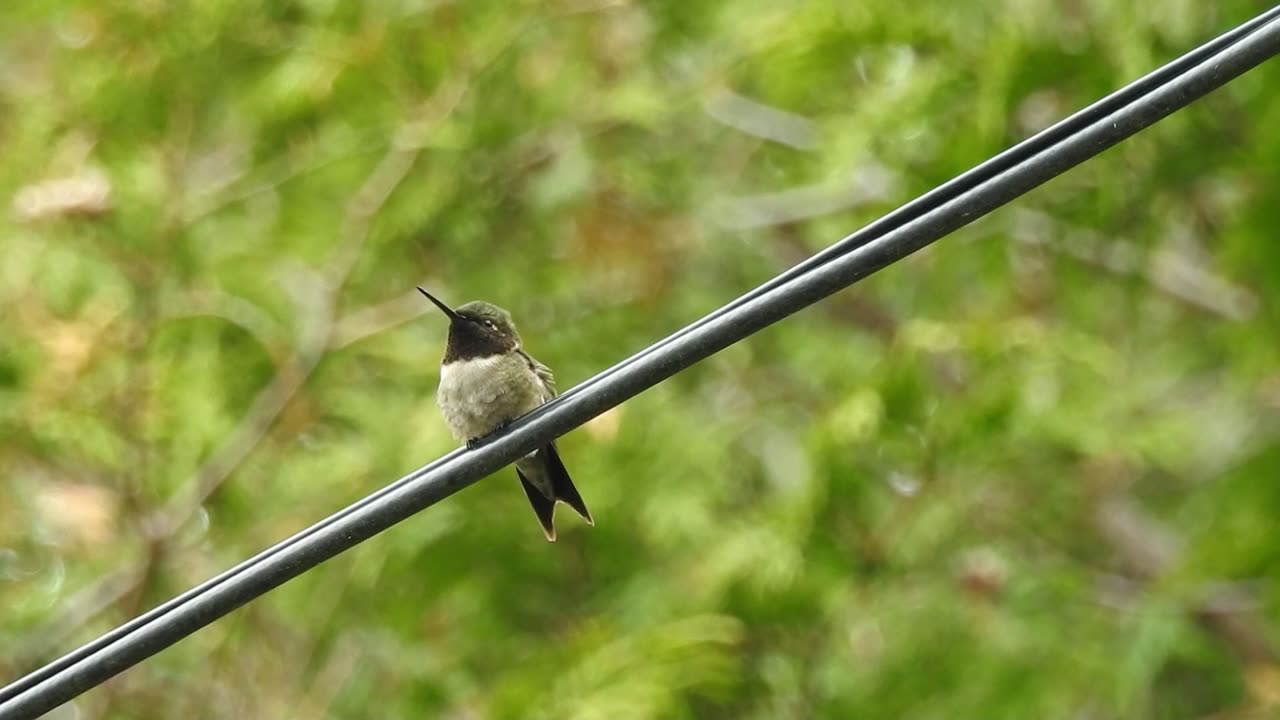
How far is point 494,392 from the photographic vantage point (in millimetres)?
5145

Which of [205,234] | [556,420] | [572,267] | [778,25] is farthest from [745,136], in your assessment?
[556,420]

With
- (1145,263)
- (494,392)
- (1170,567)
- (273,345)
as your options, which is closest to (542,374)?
(494,392)

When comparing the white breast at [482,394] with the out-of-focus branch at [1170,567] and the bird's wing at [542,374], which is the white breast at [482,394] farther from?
the out-of-focus branch at [1170,567]

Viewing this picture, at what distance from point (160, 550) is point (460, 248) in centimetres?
197

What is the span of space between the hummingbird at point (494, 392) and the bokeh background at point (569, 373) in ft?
2.84

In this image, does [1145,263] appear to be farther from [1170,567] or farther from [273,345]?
[273,345]

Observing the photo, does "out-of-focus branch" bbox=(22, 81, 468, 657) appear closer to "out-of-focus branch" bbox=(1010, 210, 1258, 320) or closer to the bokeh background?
the bokeh background

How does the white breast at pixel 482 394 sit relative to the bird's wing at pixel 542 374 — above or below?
above

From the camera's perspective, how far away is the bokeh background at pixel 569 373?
19.4ft

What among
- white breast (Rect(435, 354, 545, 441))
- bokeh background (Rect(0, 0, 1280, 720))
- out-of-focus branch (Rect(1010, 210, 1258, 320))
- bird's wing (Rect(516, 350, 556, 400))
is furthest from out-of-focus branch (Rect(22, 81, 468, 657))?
out-of-focus branch (Rect(1010, 210, 1258, 320))

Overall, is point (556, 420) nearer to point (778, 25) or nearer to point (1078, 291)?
point (778, 25)

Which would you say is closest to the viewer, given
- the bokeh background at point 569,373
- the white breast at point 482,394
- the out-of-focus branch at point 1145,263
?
the white breast at point 482,394

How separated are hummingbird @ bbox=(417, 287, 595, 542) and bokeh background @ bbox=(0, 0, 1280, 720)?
87 centimetres

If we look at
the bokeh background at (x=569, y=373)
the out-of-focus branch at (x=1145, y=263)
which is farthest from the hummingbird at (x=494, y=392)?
the out-of-focus branch at (x=1145, y=263)
